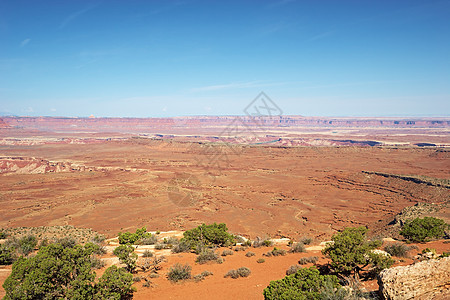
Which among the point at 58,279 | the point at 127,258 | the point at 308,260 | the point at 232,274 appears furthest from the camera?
the point at 308,260

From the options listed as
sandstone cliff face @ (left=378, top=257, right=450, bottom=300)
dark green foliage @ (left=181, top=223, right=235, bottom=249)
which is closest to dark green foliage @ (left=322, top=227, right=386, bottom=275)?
sandstone cliff face @ (left=378, top=257, right=450, bottom=300)

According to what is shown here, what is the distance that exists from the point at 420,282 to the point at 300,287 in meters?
2.91

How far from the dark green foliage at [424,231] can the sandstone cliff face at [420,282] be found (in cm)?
1166

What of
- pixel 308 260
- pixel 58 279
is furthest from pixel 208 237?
pixel 58 279

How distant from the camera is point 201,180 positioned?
5206 cm

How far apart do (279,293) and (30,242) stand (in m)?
15.3

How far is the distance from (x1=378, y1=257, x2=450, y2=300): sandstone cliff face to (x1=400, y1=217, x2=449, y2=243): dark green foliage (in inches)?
459

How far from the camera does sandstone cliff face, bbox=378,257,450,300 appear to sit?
18.7 feet

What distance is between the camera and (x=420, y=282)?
5.77 meters

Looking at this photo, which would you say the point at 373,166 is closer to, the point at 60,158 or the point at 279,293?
the point at 279,293

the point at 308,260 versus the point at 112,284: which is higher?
the point at 112,284

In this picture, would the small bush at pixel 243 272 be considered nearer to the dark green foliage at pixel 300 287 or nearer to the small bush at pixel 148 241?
the dark green foliage at pixel 300 287

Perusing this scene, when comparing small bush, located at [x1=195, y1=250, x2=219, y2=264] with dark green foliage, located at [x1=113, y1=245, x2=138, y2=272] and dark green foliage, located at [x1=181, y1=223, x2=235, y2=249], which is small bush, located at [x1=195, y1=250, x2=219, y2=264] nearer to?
dark green foliage, located at [x1=181, y1=223, x2=235, y2=249]

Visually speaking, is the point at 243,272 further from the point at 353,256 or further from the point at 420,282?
the point at 420,282
